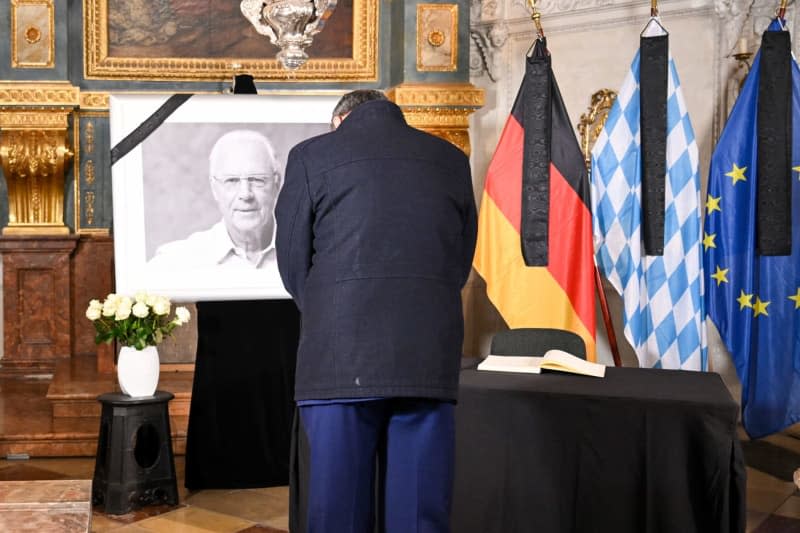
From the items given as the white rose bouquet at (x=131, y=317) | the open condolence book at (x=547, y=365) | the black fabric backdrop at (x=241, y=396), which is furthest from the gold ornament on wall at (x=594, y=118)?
the white rose bouquet at (x=131, y=317)

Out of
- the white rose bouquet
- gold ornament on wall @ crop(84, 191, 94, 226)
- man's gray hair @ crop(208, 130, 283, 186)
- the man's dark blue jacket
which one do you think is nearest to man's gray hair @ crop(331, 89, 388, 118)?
the man's dark blue jacket

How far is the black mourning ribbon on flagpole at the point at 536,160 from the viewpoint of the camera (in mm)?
5504

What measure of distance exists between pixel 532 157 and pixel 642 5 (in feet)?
4.96

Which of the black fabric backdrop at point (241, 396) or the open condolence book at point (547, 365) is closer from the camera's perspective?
the open condolence book at point (547, 365)

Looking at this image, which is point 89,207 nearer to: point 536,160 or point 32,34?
point 32,34

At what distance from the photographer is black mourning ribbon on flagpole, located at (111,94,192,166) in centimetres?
504

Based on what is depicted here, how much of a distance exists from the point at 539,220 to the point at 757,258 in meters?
1.16

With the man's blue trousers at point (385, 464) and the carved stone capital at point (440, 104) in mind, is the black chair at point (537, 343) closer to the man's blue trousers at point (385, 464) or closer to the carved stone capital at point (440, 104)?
the man's blue trousers at point (385, 464)

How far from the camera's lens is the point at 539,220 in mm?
5500

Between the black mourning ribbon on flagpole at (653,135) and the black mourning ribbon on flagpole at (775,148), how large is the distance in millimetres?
497

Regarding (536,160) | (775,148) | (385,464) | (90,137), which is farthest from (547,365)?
(90,137)

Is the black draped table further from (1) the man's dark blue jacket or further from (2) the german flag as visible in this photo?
(2) the german flag

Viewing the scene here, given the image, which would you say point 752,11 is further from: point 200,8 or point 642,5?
point 200,8

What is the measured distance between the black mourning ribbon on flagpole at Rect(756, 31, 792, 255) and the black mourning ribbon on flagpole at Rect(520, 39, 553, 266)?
3.66 ft
